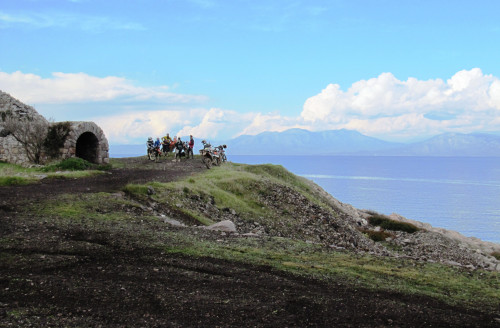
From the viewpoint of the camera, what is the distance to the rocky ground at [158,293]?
9.05m

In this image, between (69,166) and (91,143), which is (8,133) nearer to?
(91,143)

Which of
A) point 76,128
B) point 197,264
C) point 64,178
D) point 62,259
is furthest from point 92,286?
point 76,128

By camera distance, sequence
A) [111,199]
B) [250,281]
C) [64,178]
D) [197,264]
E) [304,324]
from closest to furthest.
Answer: [304,324]
[250,281]
[197,264]
[111,199]
[64,178]

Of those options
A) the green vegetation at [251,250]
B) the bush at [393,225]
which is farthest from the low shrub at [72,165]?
the bush at [393,225]

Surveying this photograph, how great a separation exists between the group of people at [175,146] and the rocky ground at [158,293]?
117 feet

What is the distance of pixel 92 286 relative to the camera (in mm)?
10445

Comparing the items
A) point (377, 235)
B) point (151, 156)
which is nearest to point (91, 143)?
point (151, 156)

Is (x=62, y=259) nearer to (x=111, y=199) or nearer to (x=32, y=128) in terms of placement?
(x=111, y=199)

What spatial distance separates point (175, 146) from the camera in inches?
2103

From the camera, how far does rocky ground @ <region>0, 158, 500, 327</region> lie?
9.05m

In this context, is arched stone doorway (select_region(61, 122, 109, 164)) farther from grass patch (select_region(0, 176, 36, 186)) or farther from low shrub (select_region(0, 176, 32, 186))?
low shrub (select_region(0, 176, 32, 186))

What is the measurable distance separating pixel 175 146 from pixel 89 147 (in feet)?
34.1

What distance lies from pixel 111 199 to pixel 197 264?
1103 cm

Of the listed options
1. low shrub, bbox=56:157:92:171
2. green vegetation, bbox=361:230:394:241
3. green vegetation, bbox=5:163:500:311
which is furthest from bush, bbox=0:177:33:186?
green vegetation, bbox=361:230:394:241
